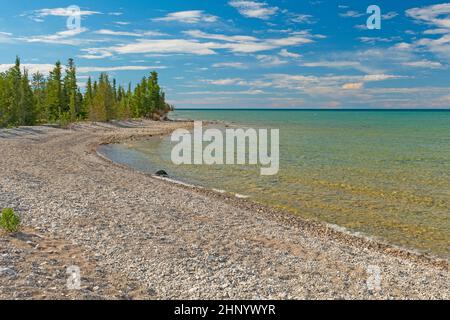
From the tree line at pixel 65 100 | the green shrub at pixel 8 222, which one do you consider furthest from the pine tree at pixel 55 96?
the green shrub at pixel 8 222

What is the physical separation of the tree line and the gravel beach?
55516mm

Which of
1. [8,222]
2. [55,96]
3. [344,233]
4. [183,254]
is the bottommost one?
[344,233]

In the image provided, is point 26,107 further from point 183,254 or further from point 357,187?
point 183,254

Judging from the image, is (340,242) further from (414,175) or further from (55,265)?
(414,175)

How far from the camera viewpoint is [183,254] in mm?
12898

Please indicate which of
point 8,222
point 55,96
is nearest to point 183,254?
point 8,222

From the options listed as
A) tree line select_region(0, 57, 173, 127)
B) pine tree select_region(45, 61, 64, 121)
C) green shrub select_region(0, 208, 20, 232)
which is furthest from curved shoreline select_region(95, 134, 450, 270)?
pine tree select_region(45, 61, 64, 121)

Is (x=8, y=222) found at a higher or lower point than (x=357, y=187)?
higher

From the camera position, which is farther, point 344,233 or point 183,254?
point 344,233

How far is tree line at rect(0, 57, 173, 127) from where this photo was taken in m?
71.4

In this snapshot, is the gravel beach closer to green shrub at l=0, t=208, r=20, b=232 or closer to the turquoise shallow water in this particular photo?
green shrub at l=0, t=208, r=20, b=232

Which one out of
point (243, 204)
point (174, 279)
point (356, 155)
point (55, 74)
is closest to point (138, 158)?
point (243, 204)

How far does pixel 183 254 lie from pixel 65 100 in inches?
3836
